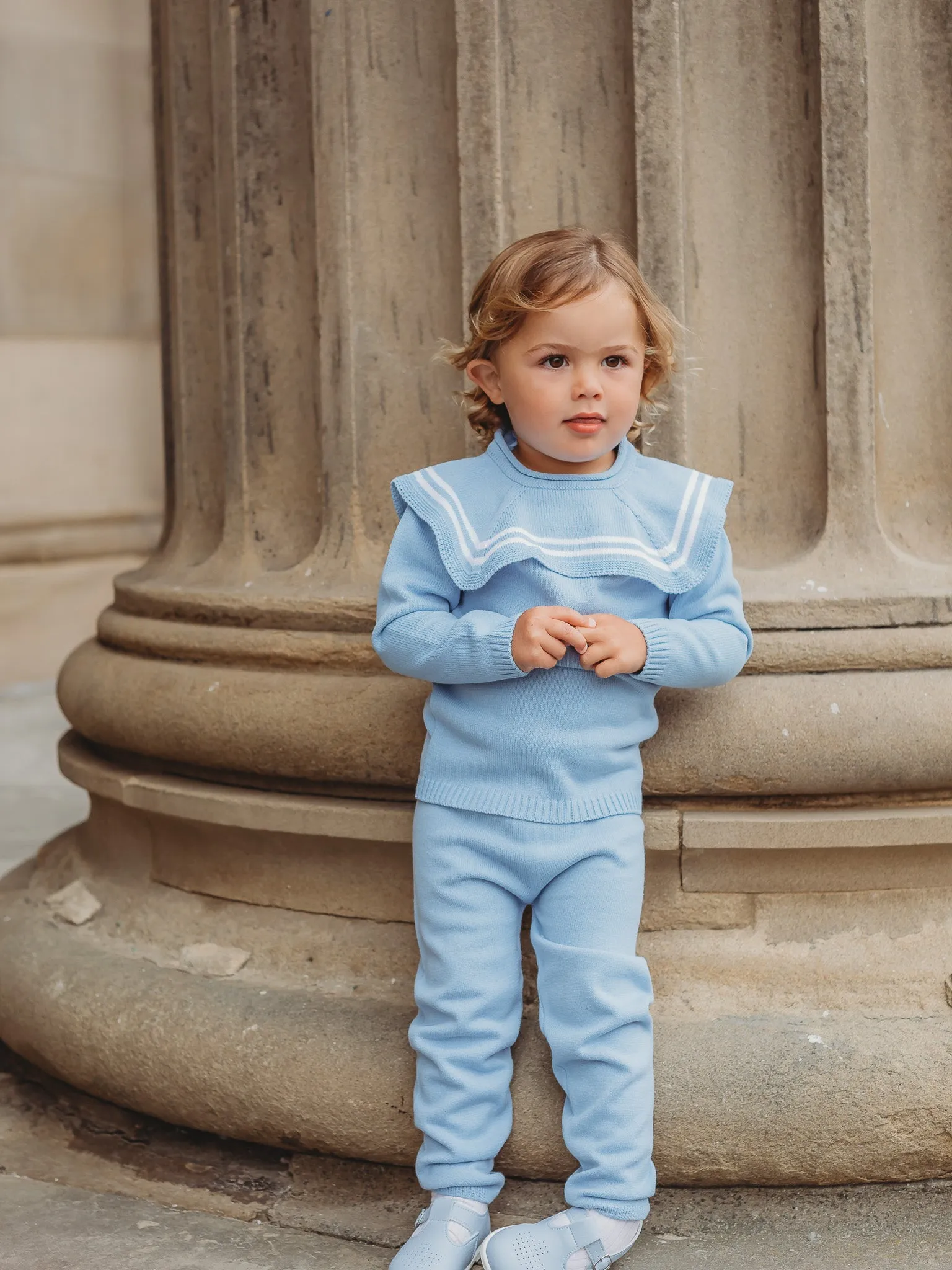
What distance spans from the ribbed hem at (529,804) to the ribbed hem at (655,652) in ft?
0.60

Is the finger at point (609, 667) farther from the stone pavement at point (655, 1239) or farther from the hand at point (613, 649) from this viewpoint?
the stone pavement at point (655, 1239)

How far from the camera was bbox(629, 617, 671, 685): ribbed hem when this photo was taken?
2.16 meters

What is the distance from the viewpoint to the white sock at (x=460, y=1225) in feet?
6.89

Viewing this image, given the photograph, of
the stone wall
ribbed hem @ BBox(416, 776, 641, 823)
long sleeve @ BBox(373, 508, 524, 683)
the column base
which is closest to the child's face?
long sleeve @ BBox(373, 508, 524, 683)

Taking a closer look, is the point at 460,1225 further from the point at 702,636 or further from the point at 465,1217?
the point at 702,636

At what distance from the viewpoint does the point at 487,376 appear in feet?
7.62

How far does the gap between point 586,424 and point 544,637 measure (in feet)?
1.05

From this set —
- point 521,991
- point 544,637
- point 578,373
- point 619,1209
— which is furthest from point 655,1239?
point 578,373

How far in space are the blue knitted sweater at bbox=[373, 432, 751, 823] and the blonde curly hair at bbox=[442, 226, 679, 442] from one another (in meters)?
0.17

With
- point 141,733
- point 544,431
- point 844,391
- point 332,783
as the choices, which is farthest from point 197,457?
Result: point 844,391

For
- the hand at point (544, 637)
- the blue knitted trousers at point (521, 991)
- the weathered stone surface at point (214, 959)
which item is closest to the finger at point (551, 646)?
the hand at point (544, 637)

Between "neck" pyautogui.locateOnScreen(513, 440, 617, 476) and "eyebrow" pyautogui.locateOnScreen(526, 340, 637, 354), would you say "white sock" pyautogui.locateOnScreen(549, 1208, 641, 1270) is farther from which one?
"eyebrow" pyautogui.locateOnScreen(526, 340, 637, 354)

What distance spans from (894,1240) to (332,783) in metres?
1.09

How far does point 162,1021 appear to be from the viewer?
8.34 ft
